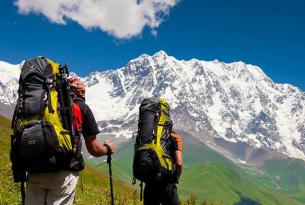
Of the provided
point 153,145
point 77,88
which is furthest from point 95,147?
point 153,145

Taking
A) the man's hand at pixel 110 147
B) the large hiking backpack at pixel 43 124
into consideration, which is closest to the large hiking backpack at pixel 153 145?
the man's hand at pixel 110 147

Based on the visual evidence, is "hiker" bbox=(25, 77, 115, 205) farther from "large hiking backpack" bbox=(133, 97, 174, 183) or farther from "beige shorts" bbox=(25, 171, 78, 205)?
"large hiking backpack" bbox=(133, 97, 174, 183)

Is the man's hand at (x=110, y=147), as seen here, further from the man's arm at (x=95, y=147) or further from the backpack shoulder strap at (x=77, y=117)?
the backpack shoulder strap at (x=77, y=117)

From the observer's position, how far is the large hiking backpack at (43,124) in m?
7.13

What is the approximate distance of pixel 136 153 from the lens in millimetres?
10602

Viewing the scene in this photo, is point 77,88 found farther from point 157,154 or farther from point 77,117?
→ point 157,154

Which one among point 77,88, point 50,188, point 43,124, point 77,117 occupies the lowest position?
point 50,188

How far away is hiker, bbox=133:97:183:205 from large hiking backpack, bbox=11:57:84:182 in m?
2.87

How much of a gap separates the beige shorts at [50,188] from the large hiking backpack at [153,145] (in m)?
2.88

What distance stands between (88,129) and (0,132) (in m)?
83.8

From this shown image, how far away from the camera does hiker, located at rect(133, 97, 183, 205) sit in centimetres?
1043

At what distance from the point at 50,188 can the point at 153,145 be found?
10.9 feet

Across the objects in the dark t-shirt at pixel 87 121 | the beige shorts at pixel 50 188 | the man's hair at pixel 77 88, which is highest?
the man's hair at pixel 77 88

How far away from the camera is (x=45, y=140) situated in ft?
23.4
